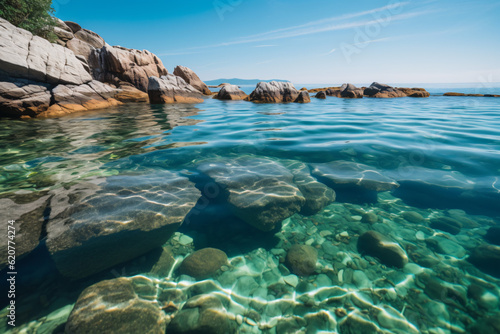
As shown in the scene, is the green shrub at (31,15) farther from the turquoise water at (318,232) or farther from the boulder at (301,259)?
the boulder at (301,259)

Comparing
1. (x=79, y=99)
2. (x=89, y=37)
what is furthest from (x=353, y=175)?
(x=89, y=37)

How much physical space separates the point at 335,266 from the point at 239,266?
3.65 feet

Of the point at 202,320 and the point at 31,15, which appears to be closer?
the point at 202,320

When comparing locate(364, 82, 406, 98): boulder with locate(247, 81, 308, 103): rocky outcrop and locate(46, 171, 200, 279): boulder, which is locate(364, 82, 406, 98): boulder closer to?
locate(247, 81, 308, 103): rocky outcrop

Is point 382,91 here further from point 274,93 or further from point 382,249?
point 382,249

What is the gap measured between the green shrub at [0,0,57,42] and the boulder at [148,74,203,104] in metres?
7.79

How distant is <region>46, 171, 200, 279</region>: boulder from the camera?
7.10ft

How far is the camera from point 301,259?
235 centimetres

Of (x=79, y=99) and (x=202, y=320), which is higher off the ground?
(x=79, y=99)

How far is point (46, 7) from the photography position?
48.4 ft

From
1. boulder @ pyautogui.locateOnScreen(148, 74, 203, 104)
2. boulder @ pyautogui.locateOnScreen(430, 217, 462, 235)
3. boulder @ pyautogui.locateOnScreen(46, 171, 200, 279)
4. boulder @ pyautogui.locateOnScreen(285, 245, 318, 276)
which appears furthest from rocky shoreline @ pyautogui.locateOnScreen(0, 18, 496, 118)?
boulder @ pyautogui.locateOnScreen(430, 217, 462, 235)

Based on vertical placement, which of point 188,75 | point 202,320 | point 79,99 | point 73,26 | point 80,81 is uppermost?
point 73,26

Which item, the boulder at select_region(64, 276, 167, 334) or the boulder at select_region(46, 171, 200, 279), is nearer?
the boulder at select_region(64, 276, 167, 334)

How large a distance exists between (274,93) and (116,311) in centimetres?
1846
